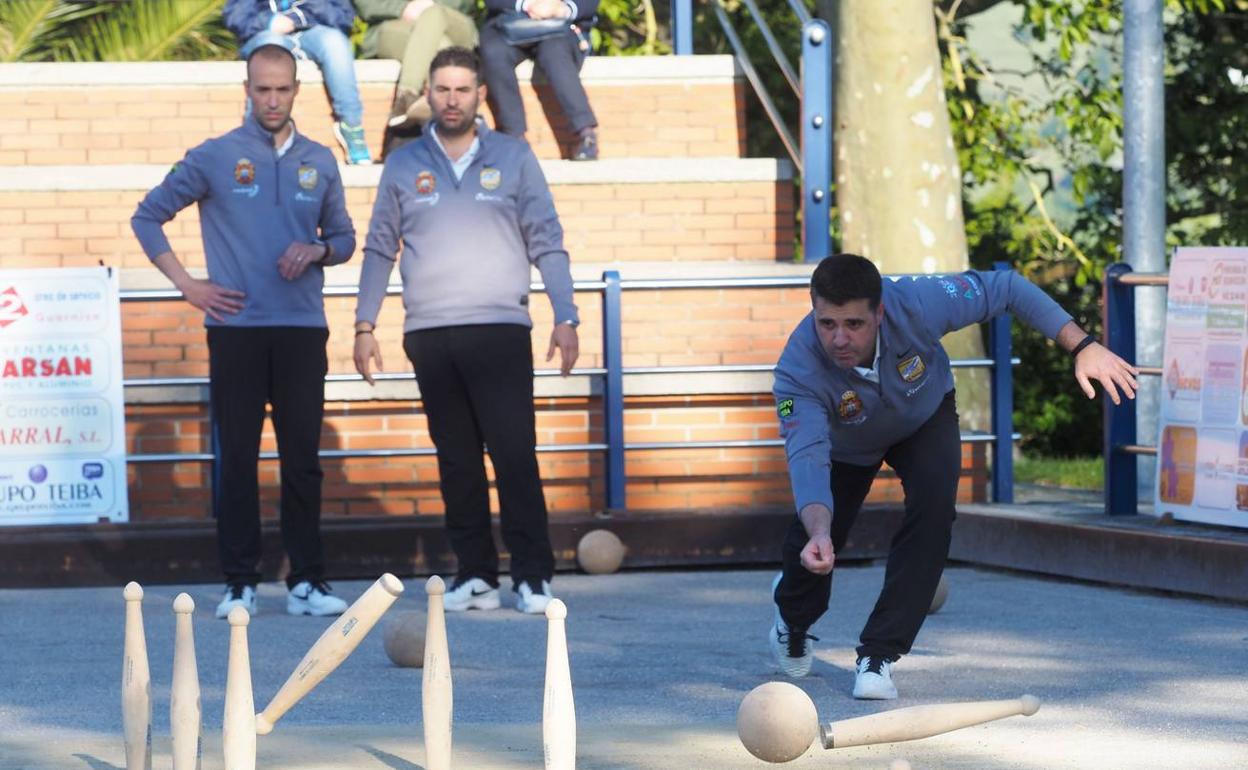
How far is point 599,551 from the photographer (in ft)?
34.6

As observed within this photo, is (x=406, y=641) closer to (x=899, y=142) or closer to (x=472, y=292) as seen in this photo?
(x=472, y=292)

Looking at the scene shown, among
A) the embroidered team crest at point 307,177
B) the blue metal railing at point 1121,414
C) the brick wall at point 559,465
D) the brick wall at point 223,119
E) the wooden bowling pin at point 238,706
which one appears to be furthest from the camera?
the brick wall at point 223,119

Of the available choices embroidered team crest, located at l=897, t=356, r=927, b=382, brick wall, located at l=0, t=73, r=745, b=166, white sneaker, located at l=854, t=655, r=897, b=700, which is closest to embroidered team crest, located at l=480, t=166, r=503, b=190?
embroidered team crest, located at l=897, t=356, r=927, b=382

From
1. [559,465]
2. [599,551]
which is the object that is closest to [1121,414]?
[599,551]

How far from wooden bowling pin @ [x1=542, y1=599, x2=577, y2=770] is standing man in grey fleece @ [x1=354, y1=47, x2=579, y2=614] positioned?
3.92 metres

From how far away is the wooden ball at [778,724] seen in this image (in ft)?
17.6

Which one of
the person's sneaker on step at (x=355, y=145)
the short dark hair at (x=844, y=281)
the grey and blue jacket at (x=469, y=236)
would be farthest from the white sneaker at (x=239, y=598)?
the person's sneaker on step at (x=355, y=145)

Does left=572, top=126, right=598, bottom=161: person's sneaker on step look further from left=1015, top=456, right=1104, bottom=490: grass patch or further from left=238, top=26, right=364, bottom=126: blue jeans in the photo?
left=1015, top=456, right=1104, bottom=490: grass patch

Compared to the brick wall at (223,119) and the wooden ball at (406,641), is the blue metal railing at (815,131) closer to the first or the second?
the brick wall at (223,119)

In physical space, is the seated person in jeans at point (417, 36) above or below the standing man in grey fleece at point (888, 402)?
above

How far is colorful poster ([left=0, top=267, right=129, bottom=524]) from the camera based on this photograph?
1044cm

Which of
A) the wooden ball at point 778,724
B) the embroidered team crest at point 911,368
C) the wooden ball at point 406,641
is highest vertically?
the embroidered team crest at point 911,368

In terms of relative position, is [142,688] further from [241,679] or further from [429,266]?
[429,266]

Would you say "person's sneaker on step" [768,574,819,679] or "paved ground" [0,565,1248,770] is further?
"person's sneaker on step" [768,574,819,679]
